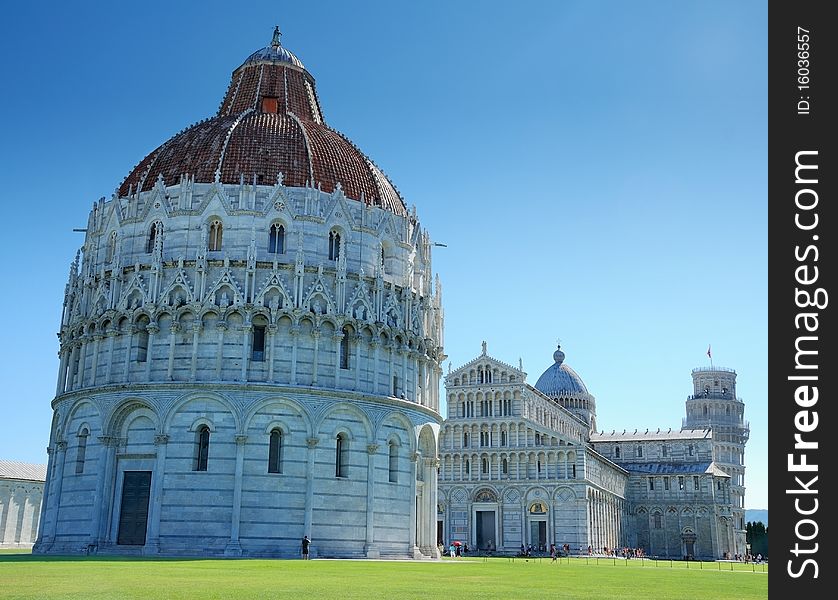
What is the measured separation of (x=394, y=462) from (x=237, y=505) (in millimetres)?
9385

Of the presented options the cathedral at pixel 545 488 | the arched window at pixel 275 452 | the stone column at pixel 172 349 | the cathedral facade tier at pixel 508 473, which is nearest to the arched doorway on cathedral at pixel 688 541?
the cathedral at pixel 545 488

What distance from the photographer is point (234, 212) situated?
1972 inches

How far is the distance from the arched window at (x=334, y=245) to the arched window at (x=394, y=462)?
35.6 feet

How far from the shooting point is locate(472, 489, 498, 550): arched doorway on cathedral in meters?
94.6

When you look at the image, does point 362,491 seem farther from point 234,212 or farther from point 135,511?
point 234,212

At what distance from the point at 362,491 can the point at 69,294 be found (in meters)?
21.3

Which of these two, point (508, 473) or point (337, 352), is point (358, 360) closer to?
point (337, 352)

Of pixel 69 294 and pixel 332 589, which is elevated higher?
pixel 69 294

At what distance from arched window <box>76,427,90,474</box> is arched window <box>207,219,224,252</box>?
11764 mm

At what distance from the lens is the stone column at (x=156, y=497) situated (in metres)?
44.6

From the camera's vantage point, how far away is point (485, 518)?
9550 cm

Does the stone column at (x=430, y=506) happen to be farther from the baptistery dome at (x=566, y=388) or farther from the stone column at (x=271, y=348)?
the baptistery dome at (x=566, y=388)
